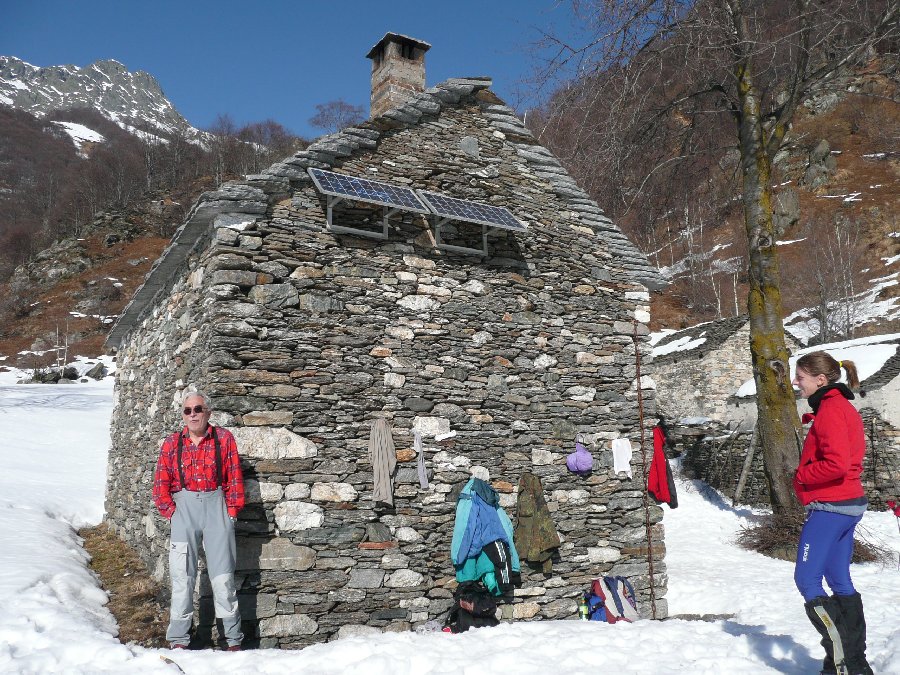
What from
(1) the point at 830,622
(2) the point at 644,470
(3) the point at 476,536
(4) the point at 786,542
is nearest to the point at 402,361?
(3) the point at 476,536

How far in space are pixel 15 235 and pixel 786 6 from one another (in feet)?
218

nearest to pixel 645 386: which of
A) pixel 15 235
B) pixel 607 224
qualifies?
pixel 607 224

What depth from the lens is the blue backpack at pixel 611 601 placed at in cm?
650

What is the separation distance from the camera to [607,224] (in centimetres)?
796

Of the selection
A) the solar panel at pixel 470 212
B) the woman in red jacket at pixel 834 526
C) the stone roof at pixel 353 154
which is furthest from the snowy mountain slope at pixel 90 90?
the woman in red jacket at pixel 834 526

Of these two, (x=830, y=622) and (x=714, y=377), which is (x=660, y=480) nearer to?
(x=830, y=622)

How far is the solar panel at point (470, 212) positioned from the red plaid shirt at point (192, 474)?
10.4 feet

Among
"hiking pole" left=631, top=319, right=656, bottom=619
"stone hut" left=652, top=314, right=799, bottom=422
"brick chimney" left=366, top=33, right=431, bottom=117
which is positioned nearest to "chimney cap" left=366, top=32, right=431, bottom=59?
"brick chimney" left=366, top=33, right=431, bottom=117

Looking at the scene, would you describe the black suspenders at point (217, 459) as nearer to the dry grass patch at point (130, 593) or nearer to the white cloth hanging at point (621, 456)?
the dry grass patch at point (130, 593)

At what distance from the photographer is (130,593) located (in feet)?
20.7

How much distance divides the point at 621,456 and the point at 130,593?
5634 millimetres

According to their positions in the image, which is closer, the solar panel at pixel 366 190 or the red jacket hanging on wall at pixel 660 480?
the solar panel at pixel 366 190

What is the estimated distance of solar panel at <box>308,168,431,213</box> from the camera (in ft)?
19.0

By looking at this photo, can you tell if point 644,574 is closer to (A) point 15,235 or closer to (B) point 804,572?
(B) point 804,572
